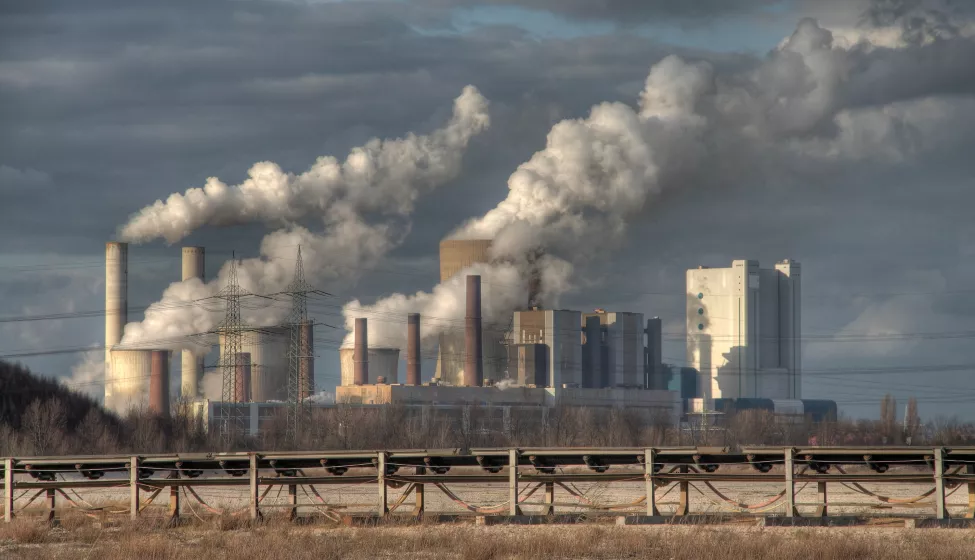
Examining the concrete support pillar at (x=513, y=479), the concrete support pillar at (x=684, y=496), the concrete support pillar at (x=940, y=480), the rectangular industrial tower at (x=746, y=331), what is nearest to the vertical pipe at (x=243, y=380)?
the rectangular industrial tower at (x=746, y=331)

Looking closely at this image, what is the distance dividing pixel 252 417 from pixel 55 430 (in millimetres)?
23816

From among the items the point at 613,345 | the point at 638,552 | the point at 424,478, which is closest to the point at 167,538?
the point at 424,478

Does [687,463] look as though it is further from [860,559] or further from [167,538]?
[167,538]

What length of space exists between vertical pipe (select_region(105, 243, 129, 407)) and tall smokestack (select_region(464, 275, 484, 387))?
72.8ft

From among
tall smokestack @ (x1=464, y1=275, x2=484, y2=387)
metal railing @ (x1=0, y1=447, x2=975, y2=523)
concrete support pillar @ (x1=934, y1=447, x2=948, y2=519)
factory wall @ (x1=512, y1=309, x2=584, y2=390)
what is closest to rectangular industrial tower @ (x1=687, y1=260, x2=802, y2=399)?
factory wall @ (x1=512, y1=309, x2=584, y2=390)

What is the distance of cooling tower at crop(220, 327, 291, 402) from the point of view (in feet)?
269

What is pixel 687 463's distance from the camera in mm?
20219

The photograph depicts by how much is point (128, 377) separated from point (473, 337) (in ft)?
75.2

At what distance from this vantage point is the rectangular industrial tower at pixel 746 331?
109 m

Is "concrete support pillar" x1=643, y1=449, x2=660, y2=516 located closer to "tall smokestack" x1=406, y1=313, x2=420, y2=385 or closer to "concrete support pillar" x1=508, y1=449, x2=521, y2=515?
"concrete support pillar" x1=508, y1=449, x2=521, y2=515

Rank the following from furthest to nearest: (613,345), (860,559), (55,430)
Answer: (613,345), (55,430), (860,559)

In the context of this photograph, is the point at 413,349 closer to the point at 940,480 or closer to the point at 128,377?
the point at 128,377

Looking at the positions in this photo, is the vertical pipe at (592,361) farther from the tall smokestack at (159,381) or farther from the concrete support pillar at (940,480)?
the concrete support pillar at (940,480)

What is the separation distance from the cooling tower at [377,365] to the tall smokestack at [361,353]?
51cm
